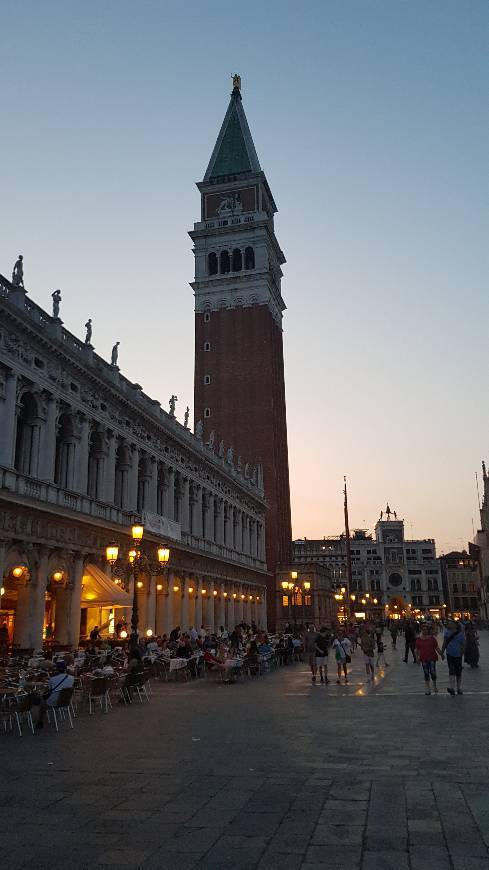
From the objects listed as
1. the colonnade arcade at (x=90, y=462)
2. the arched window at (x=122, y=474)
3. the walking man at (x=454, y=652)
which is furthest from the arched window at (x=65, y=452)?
the walking man at (x=454, y=652)

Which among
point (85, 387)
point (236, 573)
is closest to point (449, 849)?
point (85, 387)

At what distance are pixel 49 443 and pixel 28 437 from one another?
891 mm

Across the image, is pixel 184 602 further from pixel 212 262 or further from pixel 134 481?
pixel 212 262

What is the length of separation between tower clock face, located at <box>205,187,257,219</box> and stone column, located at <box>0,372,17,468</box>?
62.4 metres

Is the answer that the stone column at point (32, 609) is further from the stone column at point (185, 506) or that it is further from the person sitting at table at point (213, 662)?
the stone column at point (185, 506)

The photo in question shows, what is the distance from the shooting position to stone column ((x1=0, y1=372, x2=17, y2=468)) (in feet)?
86.2

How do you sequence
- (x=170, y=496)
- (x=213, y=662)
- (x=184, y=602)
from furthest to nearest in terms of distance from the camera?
(x=170, y=496) → (x=184, y=602) → (x=213, y=662)

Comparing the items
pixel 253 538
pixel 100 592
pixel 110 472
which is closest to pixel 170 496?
pixel 110 472

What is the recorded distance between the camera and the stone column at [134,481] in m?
38.2

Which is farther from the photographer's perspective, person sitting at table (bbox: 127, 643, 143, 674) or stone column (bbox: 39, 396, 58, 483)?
stone column (bbox: 39, 396, 58, 483)

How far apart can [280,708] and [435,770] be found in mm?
7333

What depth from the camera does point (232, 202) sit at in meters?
84.4

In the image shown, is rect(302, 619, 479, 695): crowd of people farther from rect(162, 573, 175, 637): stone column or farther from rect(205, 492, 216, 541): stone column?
rect(205, 492, 216, 541): stone column

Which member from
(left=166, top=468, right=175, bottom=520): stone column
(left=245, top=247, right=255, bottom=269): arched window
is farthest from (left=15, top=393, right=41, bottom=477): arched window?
(left=245, top=247, right=255, bottom=269): arched window
